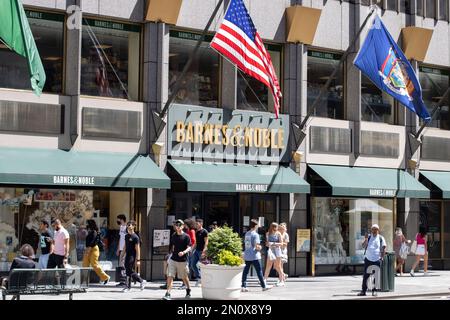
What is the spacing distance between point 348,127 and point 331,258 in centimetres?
458

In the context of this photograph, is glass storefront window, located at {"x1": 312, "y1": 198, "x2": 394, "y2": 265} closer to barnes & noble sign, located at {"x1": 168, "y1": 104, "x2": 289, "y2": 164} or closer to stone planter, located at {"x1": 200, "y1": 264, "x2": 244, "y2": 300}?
barnes & noble sign, located at {"x1": 168, "y1": 104, "x2": 289, "y2": 164}

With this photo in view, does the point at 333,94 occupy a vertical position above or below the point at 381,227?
above

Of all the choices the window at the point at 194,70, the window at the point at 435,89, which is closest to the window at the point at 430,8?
the window at the point at 435,89

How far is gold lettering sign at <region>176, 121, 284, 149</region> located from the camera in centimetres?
2717

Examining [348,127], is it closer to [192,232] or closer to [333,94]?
[333,94]

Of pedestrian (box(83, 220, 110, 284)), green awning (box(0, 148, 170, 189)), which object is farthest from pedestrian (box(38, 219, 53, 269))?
pedestrian (box(83, 220, 110, 284))

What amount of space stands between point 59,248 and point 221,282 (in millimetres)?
4346

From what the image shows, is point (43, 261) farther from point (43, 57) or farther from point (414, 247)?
point (414, 247)

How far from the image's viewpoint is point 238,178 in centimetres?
2755

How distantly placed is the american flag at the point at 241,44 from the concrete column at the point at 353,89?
6276 mm

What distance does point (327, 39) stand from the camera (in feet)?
102

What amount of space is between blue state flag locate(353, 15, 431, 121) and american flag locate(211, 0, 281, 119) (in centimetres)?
370

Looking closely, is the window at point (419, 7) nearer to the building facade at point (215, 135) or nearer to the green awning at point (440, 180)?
the building facade at point (215, 135)
